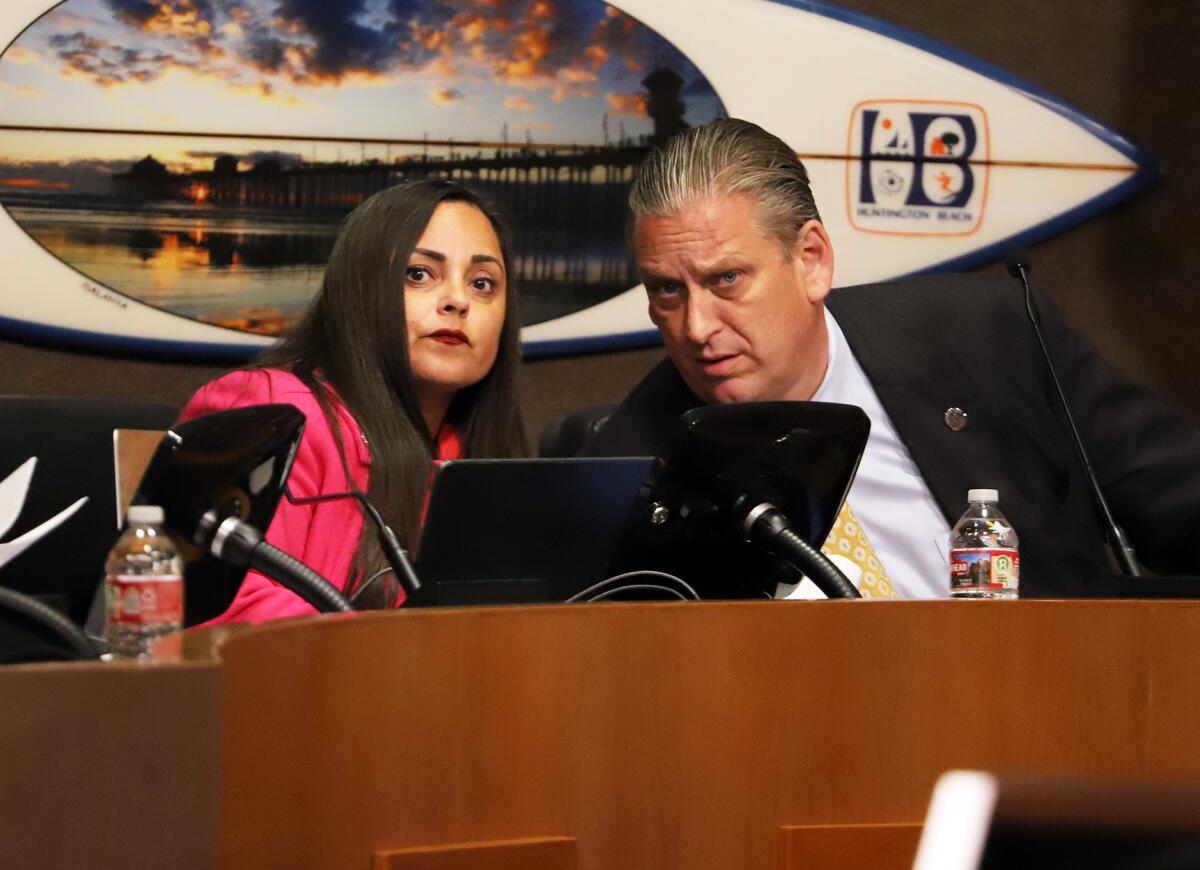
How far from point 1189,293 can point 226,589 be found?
9.15 feet

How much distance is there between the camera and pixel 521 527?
56.8 inches

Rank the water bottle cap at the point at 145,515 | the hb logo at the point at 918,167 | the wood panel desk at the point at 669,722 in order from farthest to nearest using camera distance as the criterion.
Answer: the hb logo at the point at 918,167 < the water bottle cap at the point at 145,515 < the wood panel desk at the point at 669,722

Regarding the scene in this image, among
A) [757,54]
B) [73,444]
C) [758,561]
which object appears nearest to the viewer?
[758,561]

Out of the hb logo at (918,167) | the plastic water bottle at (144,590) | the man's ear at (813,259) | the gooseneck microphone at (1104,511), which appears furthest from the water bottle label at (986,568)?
the hb logo at (918,167)

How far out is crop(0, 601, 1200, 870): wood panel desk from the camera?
979 mm

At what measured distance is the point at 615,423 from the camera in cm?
235

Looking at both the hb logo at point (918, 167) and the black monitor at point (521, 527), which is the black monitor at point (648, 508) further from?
the hb logo at point (918, 167)

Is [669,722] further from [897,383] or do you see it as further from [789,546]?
[897,383]

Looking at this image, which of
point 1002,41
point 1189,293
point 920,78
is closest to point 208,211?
point 920,78

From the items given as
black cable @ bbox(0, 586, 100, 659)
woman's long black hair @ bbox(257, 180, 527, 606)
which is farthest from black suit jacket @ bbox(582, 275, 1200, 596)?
black cable @ bbox(0, 586, 100, 659)

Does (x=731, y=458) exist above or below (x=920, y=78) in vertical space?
below

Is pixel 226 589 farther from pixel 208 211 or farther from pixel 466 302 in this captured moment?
pixel 208 211

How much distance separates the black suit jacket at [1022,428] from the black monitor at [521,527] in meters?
0.80

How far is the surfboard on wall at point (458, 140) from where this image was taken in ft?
10.0
